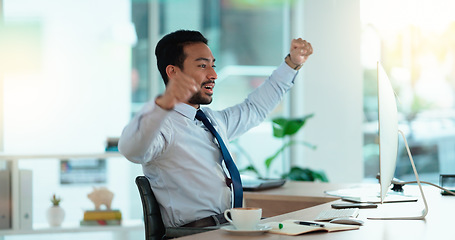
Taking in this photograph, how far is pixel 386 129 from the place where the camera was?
1.75 meters

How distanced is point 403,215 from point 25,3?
3814 mm

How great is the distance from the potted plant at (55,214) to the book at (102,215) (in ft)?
0.50

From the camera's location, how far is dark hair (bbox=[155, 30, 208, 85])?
2348mm

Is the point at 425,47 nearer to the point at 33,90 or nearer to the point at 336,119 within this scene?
the point at 336,119

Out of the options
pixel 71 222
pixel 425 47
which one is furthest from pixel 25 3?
pixel 425 47

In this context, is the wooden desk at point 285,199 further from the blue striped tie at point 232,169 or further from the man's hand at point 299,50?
the man's hand at point 299,50

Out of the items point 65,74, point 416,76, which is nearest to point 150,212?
point 65,74

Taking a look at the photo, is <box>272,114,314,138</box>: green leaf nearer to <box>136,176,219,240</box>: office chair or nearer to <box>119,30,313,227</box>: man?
<box>119,30,313,227</box>: man

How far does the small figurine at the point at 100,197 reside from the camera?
4.05 m

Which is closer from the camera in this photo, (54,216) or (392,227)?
(392,227)

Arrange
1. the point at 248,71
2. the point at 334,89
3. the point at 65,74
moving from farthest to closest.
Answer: the point at 248,71 → the point at 334,89 → the point at 65,74

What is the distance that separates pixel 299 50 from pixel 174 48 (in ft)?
1.76

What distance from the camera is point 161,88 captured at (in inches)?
211

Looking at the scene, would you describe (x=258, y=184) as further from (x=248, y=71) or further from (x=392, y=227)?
(x=248, y=71)
